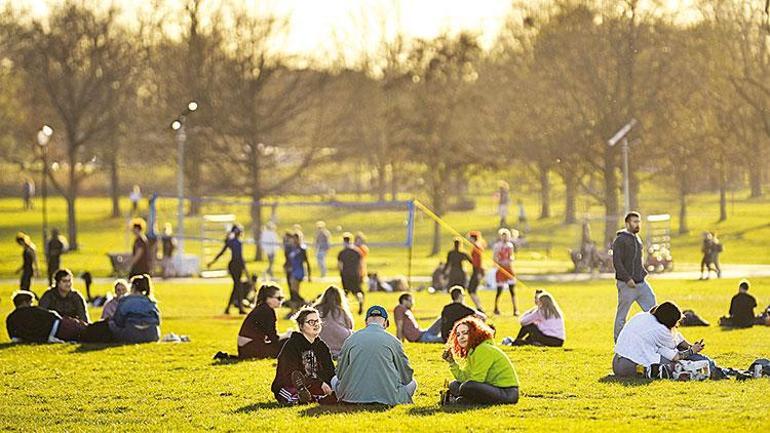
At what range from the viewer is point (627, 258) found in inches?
860

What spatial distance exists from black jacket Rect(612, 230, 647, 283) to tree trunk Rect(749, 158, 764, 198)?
41.0 meters

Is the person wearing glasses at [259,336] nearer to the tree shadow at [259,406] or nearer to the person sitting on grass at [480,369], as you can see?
the tree shadow at [259,406]

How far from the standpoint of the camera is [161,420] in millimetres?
15797

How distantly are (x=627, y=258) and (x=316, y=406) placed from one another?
22.6 ft

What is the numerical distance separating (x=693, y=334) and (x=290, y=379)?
12525 millimetres

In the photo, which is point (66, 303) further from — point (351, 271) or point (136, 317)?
point (351, 271)

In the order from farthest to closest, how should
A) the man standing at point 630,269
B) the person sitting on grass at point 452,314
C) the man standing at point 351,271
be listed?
the man standing at point 351,271 → the person sitting on grass at point 452,314 → the man standing at point 630,269

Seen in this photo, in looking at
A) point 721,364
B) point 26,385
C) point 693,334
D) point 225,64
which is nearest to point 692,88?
point 225,64

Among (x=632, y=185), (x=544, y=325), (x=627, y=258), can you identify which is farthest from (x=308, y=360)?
(x=632, y=185)

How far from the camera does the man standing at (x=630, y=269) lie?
2181 centimetres

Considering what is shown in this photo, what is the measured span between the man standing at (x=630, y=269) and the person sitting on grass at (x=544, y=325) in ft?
6.37

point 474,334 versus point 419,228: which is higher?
point 419,228

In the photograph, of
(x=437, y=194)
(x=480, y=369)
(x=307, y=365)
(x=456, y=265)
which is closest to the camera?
(x=480, y=369)

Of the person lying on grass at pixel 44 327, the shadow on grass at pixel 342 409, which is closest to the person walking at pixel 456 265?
the person lying on grass at pixel 44 327
